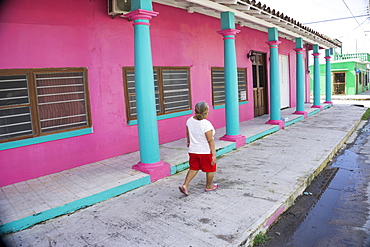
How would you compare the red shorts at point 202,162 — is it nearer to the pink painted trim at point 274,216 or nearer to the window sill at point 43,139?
the pink painted trim at point 274,216

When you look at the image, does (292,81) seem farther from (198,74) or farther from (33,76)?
(33,76)

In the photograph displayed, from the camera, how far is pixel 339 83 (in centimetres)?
2800

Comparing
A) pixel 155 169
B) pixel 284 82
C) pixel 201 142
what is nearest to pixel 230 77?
pixel 155 169

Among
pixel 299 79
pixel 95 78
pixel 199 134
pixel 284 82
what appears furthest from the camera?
pixel 284 82

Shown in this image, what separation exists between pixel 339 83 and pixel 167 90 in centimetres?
2572

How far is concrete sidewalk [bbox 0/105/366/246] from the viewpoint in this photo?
3.25 metres

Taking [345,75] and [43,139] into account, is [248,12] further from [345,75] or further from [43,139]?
[345,75]

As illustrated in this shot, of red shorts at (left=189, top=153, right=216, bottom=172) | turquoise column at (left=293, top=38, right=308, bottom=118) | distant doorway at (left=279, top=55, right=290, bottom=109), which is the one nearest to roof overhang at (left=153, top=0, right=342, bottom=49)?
turquoise column at (left=293, top=38, right=308, bottom=118)

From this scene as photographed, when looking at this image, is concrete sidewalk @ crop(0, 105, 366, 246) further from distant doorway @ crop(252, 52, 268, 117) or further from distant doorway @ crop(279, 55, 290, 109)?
distant doorway @ crop(279, 55, 290, 109)

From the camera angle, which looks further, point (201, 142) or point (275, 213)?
point (201, 142)

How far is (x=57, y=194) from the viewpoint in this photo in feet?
13.6

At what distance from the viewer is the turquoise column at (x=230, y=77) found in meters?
6.91

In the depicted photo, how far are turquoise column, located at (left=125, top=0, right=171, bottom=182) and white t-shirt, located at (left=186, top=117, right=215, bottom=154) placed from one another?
3.33 ft

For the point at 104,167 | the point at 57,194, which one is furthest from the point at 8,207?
the point at 104,167
